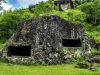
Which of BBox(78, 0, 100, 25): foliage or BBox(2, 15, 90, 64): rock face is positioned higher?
BBox(78, 0, 100, 25): foliage

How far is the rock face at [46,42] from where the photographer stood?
1075 inches

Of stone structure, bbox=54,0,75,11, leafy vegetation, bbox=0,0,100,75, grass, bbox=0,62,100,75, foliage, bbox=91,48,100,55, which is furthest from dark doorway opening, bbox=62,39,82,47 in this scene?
stone structure, bbox=54,0,75,11

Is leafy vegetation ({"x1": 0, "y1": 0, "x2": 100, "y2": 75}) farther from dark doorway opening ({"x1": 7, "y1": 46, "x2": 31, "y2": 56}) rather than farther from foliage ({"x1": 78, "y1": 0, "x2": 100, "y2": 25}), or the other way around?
dark doorway opening ({"x1": 7, "y1": 46, "x2": 31, "y2": 56})

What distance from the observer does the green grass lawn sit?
22.2 metres

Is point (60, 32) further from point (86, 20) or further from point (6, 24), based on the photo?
point (86, 20)

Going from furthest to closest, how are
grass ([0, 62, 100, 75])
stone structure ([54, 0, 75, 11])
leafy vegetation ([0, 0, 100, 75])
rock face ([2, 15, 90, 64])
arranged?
1. stone structure ([54, 0, 75, 11])
2. rock face ([2, 15, 90, 64])
3. leafy vegetation ([0, 0, 100, 75])
4. grass ([0, 62, 100, 75])

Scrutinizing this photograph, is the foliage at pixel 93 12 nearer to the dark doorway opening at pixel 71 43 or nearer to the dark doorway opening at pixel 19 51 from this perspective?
the dark doorway opening at pixel 71 43

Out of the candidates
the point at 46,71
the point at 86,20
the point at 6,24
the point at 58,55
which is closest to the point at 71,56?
the point at 58,55

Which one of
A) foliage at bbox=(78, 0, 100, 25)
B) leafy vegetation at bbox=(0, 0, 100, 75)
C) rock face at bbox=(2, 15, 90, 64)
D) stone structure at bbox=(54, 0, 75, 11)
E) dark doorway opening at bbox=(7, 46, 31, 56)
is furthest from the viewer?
stone structure at bbox=(54, 0, 75, 11)

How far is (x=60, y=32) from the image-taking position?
93.7 ft

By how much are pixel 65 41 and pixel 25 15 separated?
27370mm

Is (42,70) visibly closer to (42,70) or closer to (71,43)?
(42,70)

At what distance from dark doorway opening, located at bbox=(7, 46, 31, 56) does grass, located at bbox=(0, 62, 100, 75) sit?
240 cm

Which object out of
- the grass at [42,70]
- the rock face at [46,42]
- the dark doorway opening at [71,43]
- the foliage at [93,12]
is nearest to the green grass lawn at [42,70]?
the grass at [42,70]
